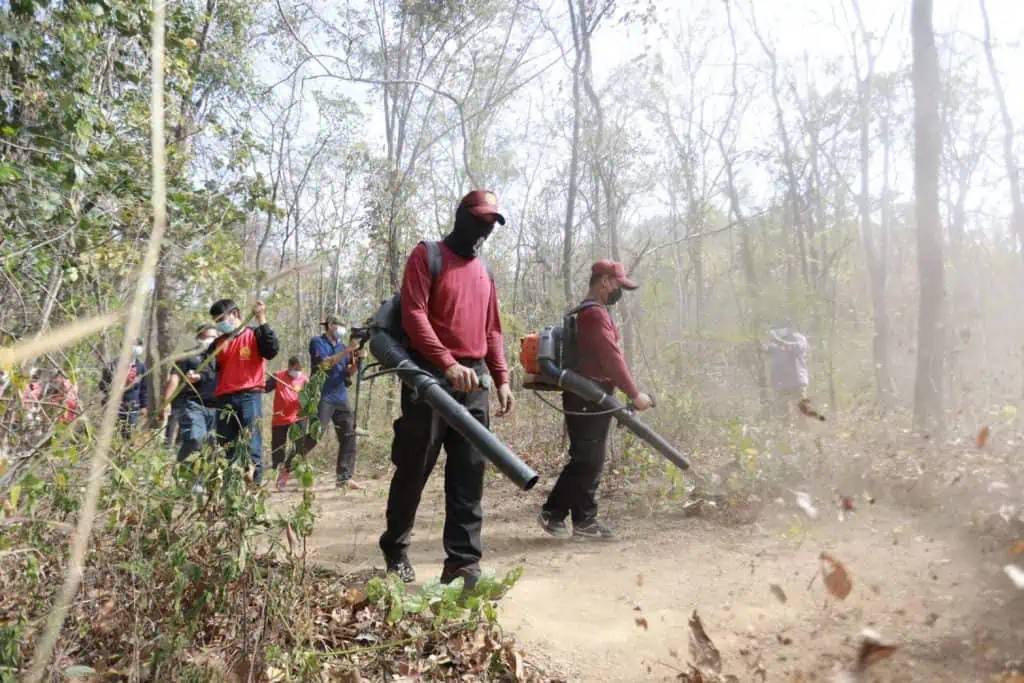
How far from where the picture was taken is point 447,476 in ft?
10.5

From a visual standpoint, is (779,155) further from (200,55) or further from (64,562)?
(64,562)

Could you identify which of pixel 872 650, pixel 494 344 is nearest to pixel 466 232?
pixel 494 344

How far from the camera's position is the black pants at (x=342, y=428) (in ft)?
21.2

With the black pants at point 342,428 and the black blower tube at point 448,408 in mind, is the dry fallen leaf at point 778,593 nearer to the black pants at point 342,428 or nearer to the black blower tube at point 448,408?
the black blower tube at point 448,408

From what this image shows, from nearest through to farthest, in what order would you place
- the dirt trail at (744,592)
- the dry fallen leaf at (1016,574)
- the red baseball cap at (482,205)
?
1. the dirt trail at (744,592)
2. the dry fallen leaf at (1016,574)
3. the red baseball cap at (482,205)

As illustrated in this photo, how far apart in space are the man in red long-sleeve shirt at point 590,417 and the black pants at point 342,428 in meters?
2.62

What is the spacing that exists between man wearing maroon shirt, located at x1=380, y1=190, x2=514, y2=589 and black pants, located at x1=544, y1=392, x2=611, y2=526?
49.8 inches

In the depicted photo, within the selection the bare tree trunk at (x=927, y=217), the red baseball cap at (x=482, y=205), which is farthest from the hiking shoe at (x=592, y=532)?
the bare tree trunk at (x=927, y=217)

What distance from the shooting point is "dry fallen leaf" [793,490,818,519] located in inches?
186

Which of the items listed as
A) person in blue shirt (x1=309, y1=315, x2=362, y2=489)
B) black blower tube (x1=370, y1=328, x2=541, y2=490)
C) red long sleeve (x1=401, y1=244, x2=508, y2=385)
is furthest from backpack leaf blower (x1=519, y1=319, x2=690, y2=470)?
person in blue shirt (x1=309, y1=315, x2=362, y2=489)

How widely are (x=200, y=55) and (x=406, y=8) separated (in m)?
4.42

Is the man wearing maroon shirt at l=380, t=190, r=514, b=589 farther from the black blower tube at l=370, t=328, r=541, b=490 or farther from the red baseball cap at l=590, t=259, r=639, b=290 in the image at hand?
the red baseball cap at l=590, t=259, r=639, b=290

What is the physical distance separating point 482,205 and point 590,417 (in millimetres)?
1830

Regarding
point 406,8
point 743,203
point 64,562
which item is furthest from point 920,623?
point 743,203
